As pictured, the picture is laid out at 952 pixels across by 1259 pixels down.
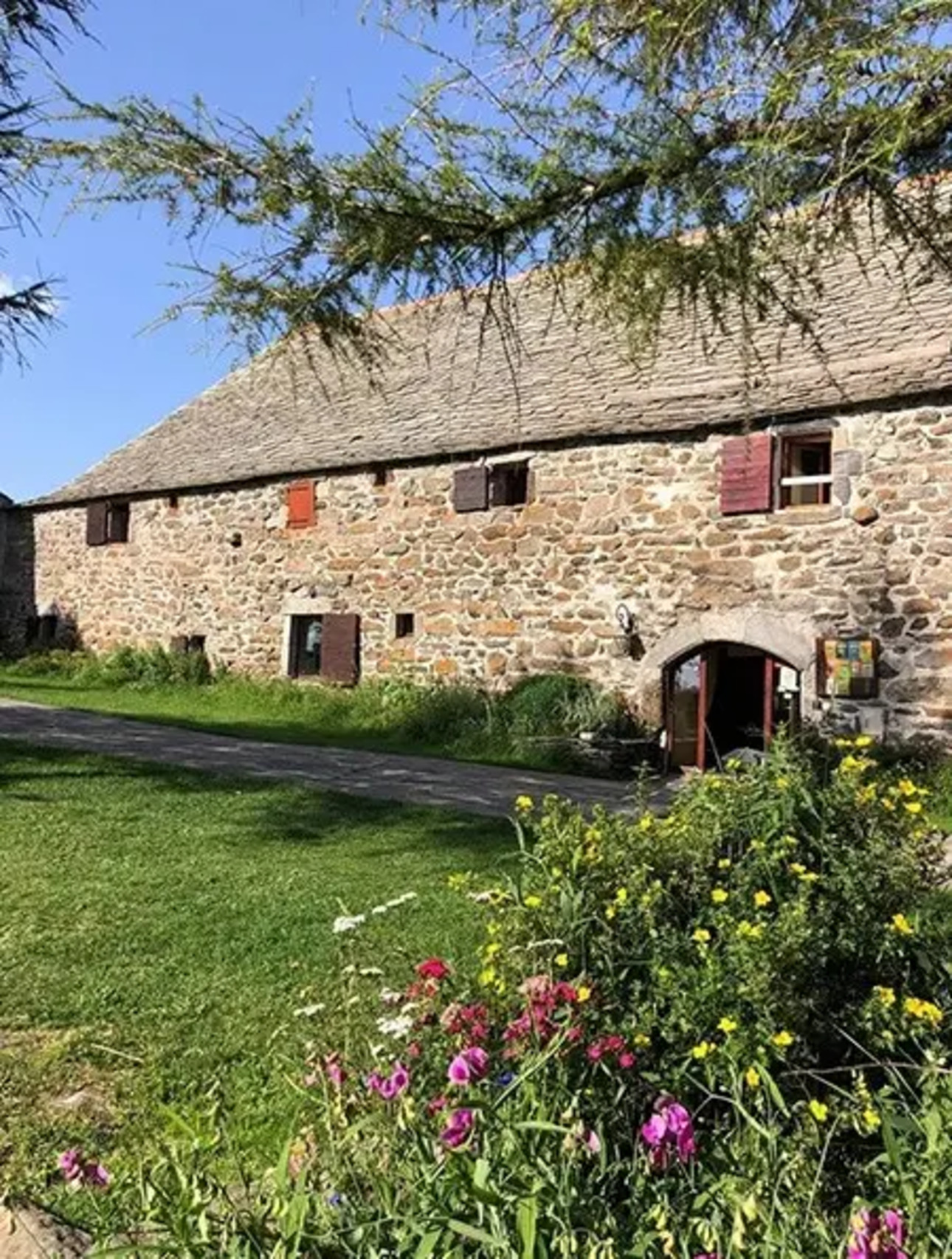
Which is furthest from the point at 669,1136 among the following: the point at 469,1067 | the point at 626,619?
the point at 626,619

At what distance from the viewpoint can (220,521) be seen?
16.2m

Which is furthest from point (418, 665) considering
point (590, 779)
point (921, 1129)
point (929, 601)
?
point (921, 1129)

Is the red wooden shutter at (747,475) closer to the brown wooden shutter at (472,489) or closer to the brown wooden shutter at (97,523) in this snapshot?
the brown wooden shutter at (472,489)

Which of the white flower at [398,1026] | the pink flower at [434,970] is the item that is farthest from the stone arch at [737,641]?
the white flower at [398,1026]

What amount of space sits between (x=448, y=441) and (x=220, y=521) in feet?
15.7

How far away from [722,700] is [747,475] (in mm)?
2462

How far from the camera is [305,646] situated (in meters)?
15.2

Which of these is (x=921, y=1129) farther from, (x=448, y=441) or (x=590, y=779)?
(x=448, y=441)

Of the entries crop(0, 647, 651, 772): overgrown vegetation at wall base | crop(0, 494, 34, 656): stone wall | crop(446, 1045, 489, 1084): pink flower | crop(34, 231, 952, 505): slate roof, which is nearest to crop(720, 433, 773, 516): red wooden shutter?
crop(34, 231, 952, 505): slate roof

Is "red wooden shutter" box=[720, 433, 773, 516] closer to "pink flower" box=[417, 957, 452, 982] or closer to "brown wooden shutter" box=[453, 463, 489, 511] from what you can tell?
"brown wooden shutter" box=[453, 463, 489, 511]

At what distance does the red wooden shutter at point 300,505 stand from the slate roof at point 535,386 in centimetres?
24

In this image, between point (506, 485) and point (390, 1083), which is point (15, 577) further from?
point (390, 1083)

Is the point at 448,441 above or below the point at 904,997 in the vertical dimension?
above

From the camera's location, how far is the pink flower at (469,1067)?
6.51 feet
